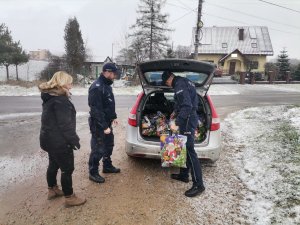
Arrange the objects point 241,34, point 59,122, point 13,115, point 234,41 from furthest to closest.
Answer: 1. point 241,34
2. point 234,41
3. point 13,115
4. point 59,122

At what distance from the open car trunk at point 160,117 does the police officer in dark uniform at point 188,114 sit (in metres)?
0.61

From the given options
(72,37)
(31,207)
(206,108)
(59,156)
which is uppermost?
(72,37)

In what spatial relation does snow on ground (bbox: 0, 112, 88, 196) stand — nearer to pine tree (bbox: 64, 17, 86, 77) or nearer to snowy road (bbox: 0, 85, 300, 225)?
snowy road (bbox: 0, 85, 300, 225)

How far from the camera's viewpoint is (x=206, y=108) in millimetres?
4773

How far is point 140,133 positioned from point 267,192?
214cm

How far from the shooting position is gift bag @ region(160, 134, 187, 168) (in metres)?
4.07

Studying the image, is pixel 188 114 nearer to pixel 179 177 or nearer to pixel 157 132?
pixel 179 177

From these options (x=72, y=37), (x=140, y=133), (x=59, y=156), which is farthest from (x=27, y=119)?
(x=72, y=37)

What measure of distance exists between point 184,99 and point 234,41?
4225 centimetres

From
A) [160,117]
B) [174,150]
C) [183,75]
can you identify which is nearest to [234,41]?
[160,117]

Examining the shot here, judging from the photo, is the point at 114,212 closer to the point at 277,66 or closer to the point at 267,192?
the point at 267,192

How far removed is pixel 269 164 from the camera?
4.98m

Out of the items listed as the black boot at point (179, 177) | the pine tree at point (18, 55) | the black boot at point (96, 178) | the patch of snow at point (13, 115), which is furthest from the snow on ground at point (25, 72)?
the black boot at point (179, 177)

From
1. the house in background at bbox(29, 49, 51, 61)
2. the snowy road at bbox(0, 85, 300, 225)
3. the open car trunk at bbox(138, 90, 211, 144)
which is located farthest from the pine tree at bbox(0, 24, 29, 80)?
the open car trunk at bbox(138, 90, 211, 144)
